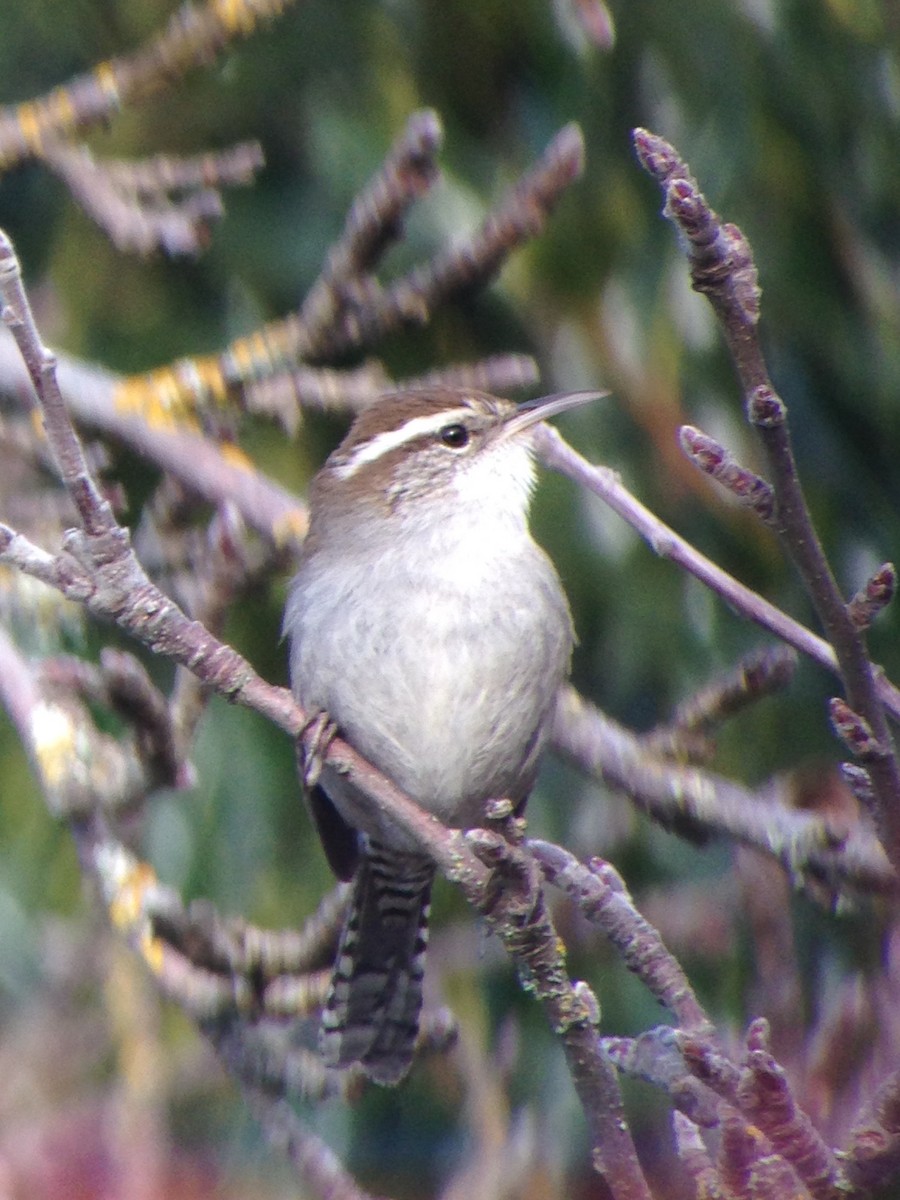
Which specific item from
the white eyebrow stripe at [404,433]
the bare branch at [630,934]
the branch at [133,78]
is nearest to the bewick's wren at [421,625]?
the white eyebrow stripe at [404,433]

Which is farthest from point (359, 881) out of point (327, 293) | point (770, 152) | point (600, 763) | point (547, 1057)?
point (770, 152)

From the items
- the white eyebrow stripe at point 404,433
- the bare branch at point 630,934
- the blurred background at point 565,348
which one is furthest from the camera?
the blurred background at point 565,348

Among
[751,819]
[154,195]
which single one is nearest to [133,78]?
[154,195]

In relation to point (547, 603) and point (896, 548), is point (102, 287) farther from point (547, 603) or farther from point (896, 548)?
point (896, 548)

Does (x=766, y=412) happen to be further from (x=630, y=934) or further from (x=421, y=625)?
(x=421, y=625)

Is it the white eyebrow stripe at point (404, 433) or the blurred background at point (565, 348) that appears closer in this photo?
the white eyebrow stripe at point (404, 433)

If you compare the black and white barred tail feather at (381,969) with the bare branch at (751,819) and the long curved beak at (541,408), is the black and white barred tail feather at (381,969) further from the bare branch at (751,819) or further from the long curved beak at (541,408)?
the long curved beak at (541,408)
